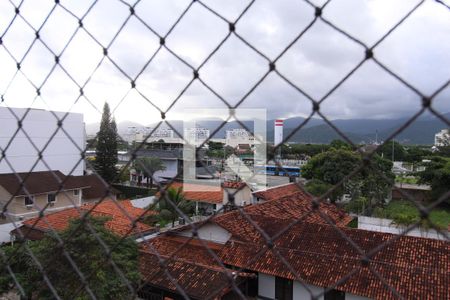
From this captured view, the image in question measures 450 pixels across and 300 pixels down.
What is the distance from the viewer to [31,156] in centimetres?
707

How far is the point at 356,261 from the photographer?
3.77 meters

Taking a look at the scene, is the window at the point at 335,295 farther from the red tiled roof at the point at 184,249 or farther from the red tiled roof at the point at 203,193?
the red tiled roof at the point at 203,193

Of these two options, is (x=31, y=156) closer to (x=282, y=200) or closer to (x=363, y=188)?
(x=282, y=200)

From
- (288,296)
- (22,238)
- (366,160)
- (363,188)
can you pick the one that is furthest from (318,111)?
(363,188)

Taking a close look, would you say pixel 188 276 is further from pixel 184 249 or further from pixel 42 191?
pixel 42 191

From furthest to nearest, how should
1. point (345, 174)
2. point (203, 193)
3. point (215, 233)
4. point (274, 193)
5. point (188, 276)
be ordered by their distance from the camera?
point (345, 174), point (274, 193), point (203, 193), point (215, 233), point (188, 276)

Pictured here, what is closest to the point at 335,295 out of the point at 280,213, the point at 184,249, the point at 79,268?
the point at 184,249

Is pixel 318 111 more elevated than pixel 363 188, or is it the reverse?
pixel 318 111

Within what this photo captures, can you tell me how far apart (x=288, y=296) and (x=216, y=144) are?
11.1 ft

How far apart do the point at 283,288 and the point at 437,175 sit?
23.3ft

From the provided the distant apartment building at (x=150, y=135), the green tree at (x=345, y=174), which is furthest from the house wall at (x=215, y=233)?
the distant apartment building at (x=150, y=135)

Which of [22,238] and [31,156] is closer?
[22,238]

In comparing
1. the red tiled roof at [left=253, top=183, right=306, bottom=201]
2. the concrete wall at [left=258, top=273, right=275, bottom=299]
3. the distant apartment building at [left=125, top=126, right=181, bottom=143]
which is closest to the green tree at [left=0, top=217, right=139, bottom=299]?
the distant apartment building at [left=125, top=126, right=181, bottom=143]

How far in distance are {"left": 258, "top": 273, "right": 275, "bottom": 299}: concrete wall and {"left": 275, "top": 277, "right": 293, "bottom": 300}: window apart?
4cm
